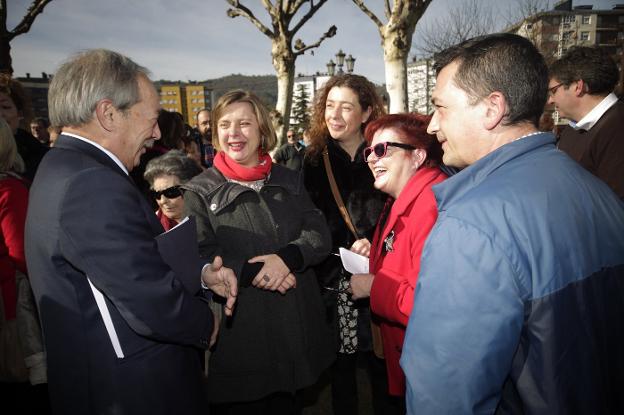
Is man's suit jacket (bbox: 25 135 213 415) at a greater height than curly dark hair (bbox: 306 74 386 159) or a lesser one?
lesser

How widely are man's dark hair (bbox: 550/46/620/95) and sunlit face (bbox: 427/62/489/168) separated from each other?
3.25 meters

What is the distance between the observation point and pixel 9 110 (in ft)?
11.1

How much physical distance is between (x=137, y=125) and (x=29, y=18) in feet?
29.1

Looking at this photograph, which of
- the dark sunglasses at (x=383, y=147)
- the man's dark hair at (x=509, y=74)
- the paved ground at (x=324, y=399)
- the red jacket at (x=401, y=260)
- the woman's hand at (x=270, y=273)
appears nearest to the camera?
the man's dark hair at (x=509, y=74)

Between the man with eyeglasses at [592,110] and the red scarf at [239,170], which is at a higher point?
the man with eyeglasses at [592,110]

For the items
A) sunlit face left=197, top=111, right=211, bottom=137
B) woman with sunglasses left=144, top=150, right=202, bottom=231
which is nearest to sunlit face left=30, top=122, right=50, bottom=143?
sunlit face left=197, top=111, right=211, bottom=137

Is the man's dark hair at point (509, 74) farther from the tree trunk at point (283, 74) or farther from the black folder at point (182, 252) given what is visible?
the tree trunk at point (283, 74)

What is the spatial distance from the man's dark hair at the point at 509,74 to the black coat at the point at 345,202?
1.71m

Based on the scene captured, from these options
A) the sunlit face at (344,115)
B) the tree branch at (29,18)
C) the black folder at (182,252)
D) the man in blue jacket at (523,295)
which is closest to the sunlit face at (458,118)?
the man in blue jacket at (523,295)

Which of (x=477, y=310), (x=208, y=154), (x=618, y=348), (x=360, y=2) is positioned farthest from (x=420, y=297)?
(x=360, y=2)

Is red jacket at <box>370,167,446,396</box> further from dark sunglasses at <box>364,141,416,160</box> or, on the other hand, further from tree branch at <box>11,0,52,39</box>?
tree branch at <box>11,0,52,39</box>

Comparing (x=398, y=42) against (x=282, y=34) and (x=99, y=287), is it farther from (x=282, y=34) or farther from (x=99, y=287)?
(x=99, y=287)

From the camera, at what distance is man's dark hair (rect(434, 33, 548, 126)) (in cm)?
126

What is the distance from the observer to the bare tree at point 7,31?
22.8ft
